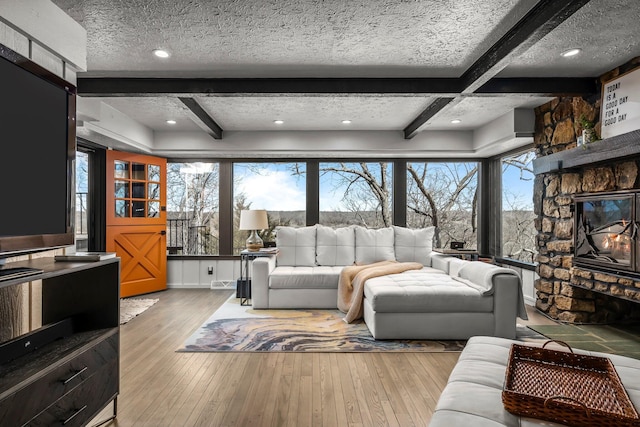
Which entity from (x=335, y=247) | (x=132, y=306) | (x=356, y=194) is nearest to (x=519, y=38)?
(x=335, y=247)

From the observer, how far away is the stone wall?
11.8 feet

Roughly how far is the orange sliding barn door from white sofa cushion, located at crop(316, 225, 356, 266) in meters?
2.45

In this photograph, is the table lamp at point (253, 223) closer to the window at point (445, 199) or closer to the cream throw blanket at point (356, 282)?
the cream throw blanket at point (356, 282)

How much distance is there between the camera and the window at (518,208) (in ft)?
16.9

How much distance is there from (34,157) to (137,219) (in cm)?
407

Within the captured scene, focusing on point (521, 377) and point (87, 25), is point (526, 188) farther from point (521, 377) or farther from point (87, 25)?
point (87, 25)

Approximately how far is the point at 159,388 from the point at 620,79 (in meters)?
4.22

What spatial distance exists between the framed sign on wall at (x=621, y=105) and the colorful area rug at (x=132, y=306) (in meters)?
4.89

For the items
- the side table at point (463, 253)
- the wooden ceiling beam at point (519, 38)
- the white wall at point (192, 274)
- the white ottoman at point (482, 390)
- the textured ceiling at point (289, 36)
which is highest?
the textured ceiling at point (289, 36)

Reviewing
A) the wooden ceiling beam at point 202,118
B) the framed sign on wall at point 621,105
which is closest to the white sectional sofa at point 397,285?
the framed sign on wall at point 621,105

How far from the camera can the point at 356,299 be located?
4051 mm

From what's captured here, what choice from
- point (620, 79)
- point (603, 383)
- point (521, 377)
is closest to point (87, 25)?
point (521, 377)

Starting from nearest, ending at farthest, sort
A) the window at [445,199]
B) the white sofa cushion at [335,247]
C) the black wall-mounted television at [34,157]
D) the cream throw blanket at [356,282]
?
1. the black wall-mounted television at [34,157]
2. the cream throw blanket at [356,282]
3. the white sofa cushion at [335,247]
4. the window at [445,199]

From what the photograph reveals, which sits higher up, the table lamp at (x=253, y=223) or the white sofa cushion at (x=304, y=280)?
the table lamp at (x=253, y=223)
